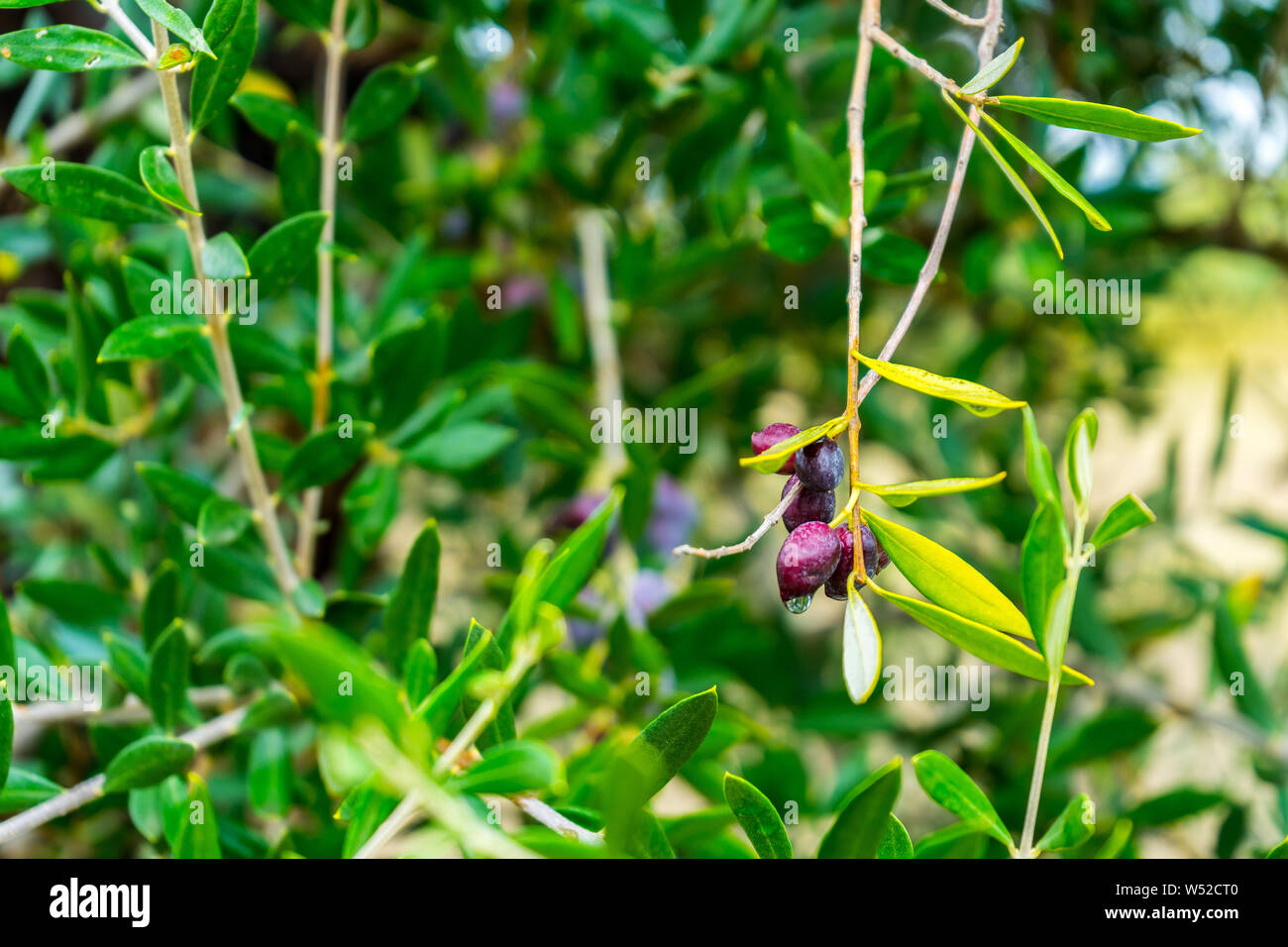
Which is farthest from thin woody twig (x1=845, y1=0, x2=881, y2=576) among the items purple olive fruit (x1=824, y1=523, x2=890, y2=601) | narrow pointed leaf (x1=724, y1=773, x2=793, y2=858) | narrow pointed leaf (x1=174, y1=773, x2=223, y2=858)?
narrow pointed leaf (x1=174, y1=773, x2=223, y2=858)

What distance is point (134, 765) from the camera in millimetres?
457

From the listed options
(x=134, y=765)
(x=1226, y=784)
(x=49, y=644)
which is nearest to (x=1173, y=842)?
(x=1226, y=784)

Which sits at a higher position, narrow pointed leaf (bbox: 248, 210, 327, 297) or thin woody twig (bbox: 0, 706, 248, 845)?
narrow pointed leaf (bbox: 248, 210, 327, 297)

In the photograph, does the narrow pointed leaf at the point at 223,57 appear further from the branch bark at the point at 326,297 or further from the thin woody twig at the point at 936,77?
the thin woody twig at the point at 936,77

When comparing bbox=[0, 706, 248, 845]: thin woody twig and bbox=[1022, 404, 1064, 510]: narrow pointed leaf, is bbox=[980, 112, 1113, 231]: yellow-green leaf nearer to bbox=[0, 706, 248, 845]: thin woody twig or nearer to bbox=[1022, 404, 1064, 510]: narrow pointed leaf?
bbox=[1022, 404, 1064, 510]: narrow pointed leaf

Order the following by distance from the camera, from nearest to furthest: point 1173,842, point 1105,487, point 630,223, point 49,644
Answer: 1. point 49,644
2. point 1173,842
3. point 630,223
4. point 1105,487

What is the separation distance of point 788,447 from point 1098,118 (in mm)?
180

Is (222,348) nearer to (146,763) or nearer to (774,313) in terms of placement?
(146,763)

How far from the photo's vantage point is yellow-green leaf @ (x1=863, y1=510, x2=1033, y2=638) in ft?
1.14

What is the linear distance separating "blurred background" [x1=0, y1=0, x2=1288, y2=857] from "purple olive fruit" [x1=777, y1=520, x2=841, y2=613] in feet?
0.56

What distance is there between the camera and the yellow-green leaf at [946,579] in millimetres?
346

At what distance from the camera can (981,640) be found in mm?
345
